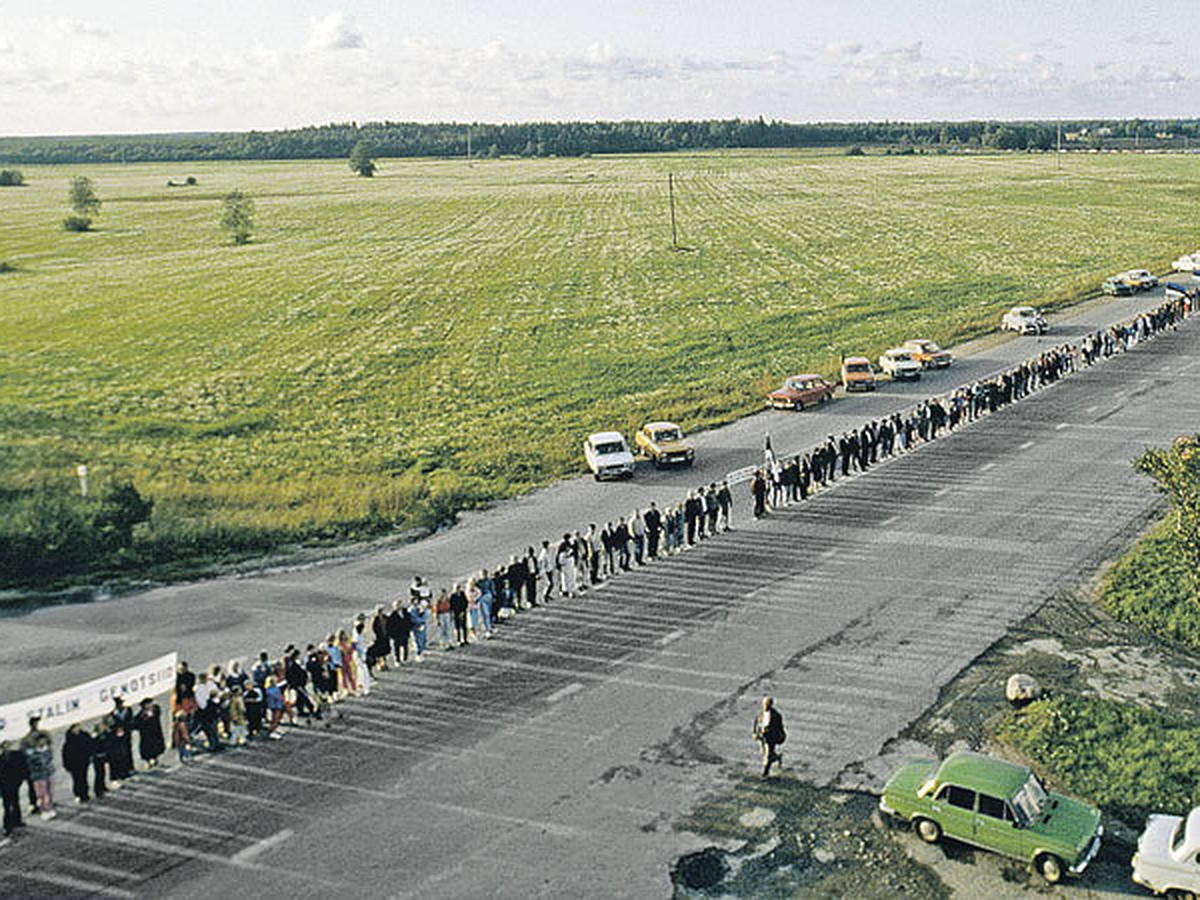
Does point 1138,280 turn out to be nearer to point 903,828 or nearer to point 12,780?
point 903,828

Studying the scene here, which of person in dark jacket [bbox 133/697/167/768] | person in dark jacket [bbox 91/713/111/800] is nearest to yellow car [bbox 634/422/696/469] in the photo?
person in dark jacket [bbox 133/697/167/768]

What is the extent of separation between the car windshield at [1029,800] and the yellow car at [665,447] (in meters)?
20.4

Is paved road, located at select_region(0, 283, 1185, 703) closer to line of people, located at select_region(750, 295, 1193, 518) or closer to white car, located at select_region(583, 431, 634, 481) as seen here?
white car, located at select_region(583, 431, 634, 481)

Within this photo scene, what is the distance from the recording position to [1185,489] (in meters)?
23.4

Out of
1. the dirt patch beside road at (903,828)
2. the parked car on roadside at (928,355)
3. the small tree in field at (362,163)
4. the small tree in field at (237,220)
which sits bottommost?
the dirt patch beside road at (903,828)

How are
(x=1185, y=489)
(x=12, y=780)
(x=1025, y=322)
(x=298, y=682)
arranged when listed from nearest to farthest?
(x=12, y=780), (x=298, y=682), (x=1185, y=489), (x=1025, y=322)

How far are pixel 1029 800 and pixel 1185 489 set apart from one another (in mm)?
10821

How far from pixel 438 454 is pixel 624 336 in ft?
79.7

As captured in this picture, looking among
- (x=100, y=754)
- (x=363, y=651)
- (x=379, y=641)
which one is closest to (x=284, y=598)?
(x=379, y=641)

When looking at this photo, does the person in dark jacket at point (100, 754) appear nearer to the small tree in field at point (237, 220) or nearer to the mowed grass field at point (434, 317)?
the mowed grass field at point (434, 317)

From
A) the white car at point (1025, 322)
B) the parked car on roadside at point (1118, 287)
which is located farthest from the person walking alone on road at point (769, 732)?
the parked car on roadside at point (1118, 287)

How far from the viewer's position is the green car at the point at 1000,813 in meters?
14.8

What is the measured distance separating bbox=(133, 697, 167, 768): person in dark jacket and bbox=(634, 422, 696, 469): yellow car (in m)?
20.0

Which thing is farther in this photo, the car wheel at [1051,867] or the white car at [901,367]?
the white car at [901,367]
